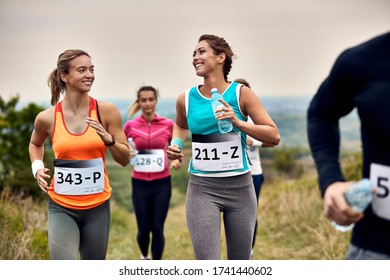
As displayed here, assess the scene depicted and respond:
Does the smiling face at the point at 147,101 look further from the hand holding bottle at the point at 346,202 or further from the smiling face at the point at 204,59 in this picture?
the hand holding bottle at the point at 346,202

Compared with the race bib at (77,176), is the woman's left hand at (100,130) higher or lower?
higher

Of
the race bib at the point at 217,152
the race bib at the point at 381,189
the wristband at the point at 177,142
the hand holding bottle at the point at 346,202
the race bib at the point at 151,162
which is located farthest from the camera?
the race bib at the point at 151,162

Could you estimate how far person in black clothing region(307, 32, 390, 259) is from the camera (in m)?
2.23

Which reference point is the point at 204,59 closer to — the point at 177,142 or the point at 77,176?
the point at 177,142

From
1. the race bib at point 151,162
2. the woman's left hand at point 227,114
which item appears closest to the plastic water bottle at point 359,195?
the woman's left hand at point 227,114

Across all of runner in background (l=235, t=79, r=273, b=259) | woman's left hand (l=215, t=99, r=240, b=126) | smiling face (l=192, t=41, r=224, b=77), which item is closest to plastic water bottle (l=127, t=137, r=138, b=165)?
runner in background (l=235, t=79, r=273, b=259)

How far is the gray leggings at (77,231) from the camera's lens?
380 cm

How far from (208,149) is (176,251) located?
12.5 feet

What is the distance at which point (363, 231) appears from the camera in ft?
7.82

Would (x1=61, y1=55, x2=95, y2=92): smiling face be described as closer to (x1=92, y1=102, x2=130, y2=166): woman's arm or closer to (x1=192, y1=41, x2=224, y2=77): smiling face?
(x1=92, y1=102, x2=130, y2=166): woman's arm

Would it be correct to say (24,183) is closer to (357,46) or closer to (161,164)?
(161,164)

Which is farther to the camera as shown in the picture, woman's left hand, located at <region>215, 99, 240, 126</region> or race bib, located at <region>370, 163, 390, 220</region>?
woman's left hand, located at <region>215, 99, 240, 126</region>

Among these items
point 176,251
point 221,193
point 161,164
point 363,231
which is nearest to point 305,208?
point 176,251

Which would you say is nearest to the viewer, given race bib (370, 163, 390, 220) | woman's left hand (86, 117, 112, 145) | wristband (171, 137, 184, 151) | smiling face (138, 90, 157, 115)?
race bib (370, 163, 390, 220)
